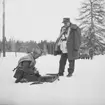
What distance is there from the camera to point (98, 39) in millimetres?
19000

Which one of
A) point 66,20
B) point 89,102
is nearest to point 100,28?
point 66,20

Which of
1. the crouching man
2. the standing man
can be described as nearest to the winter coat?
the standing man

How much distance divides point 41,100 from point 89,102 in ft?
1.60

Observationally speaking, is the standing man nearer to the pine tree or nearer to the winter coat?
the winter coat

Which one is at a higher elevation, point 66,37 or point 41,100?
point 66,37

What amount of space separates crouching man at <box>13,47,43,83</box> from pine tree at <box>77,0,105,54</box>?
13.9m

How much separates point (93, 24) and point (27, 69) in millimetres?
15274

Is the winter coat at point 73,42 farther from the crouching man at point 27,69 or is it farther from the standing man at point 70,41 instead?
the crouching man at point 27,69

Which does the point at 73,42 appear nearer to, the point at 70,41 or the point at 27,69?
the point at 70,41

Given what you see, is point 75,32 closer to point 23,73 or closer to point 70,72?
point 70,72

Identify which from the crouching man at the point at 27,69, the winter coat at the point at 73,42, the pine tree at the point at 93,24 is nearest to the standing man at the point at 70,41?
the winter coat at the point at 73,42

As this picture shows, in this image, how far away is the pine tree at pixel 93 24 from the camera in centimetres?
1730

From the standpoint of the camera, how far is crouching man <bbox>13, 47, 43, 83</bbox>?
12.1ft

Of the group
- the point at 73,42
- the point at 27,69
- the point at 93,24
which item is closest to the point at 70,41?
the point at 73,42
